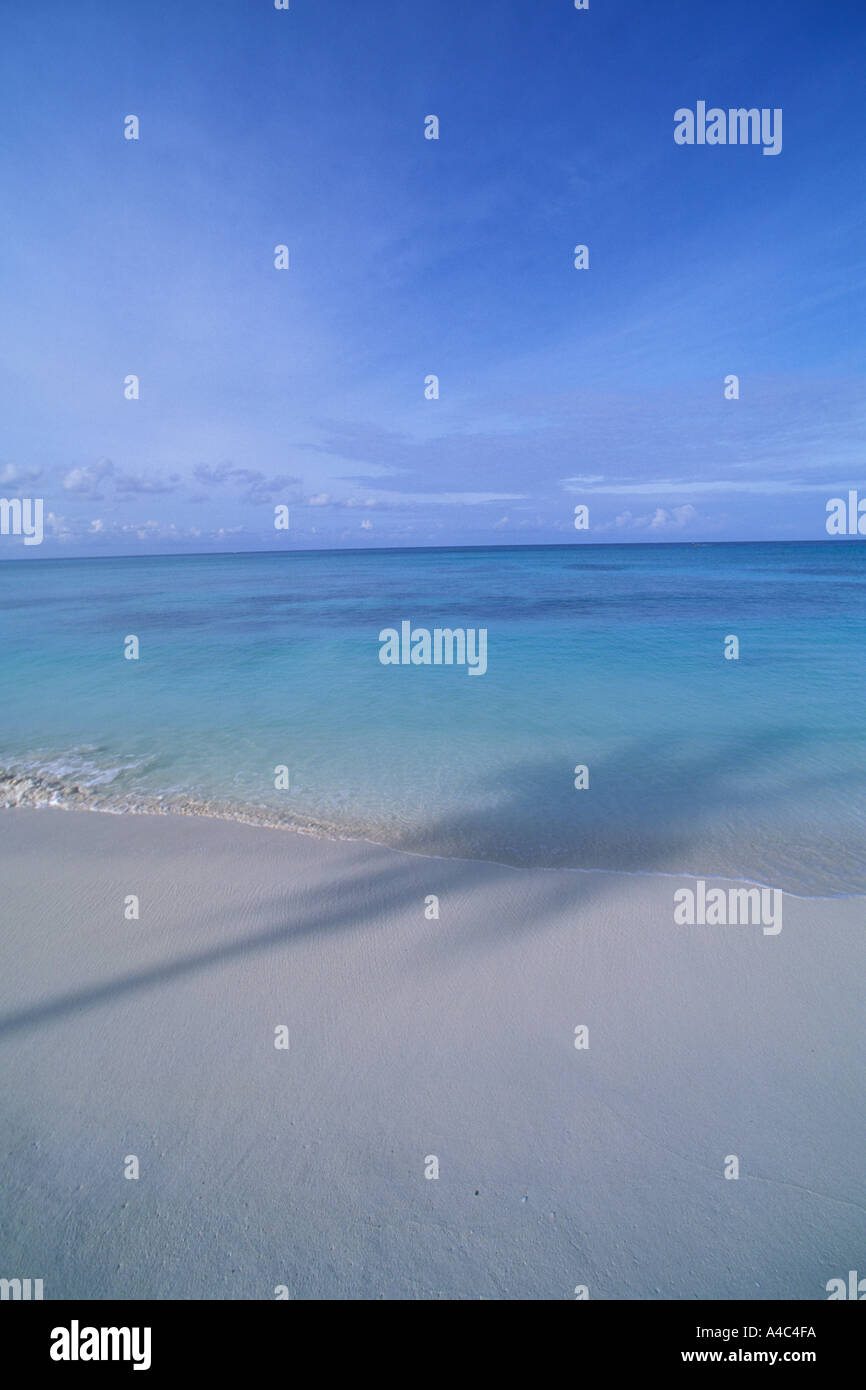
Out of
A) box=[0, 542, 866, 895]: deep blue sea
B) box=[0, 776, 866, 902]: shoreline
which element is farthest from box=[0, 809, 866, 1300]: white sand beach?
box=[0, 542, 866, 895]: deep blue sea

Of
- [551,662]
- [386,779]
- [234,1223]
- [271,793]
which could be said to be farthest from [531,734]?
[234,1223]

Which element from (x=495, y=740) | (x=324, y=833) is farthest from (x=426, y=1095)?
(x=495, y=740)

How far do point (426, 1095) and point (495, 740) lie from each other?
7159 mm

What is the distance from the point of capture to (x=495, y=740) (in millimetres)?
10406

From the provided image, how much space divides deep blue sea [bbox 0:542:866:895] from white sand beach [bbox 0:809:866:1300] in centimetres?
144

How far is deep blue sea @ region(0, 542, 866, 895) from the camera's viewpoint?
690 centimetres

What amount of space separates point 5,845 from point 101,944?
2652 mm

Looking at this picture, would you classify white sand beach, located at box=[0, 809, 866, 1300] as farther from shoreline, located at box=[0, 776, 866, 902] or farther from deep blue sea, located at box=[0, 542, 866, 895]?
deep blue sea, located at box=[0, 542, 866, 895]

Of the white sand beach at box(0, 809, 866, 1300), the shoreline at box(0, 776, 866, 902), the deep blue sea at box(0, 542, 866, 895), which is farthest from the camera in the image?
the deep blue sea at box(0, 542, 866, 895)

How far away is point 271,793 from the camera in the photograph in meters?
8.10

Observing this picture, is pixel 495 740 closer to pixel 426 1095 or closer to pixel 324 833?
pixel 324 833

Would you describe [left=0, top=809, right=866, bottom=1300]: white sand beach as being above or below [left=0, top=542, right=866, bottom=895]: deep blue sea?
below

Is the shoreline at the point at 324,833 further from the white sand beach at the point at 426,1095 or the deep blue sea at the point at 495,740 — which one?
the white sand beach at the point at 426,1095

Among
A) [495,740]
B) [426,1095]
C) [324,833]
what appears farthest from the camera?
[495,740]
